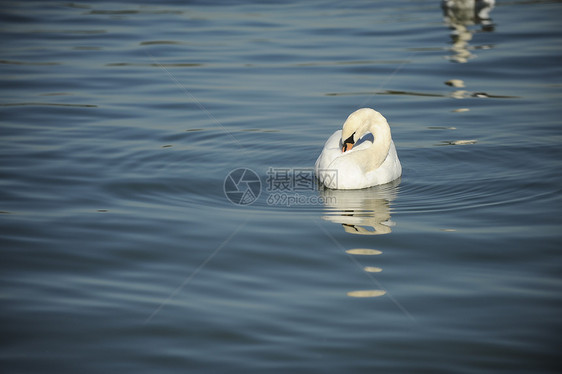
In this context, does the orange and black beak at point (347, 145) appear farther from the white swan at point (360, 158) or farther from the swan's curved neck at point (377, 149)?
the swan's curved neck at point (377, 149)

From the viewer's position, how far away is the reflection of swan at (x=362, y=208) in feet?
24.8

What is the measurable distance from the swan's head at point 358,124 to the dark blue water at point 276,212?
2.12 feet

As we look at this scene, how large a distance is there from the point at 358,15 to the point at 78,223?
46.1 feet

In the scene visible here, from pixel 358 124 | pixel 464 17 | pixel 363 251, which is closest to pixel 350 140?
pixel 358 124

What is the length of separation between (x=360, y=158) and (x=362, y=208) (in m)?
0.75

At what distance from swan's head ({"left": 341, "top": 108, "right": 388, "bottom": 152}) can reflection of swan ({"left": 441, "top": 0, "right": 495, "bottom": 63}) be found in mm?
7348

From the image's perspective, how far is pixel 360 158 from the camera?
28.7ft

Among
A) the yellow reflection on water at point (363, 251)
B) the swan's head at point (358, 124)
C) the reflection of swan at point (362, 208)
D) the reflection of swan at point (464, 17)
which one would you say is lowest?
the reflection of swan at point (362, 208)

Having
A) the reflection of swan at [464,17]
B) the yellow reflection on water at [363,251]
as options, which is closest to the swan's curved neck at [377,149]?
the yellow reflection on water at [363,251]

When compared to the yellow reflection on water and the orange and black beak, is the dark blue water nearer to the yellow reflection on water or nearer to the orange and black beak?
the yellow reflection on water

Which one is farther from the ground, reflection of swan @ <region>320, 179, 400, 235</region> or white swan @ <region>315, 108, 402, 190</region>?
white swan @ <region>315, 108, 402, 190</region>

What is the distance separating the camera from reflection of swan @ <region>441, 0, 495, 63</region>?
53.7ft

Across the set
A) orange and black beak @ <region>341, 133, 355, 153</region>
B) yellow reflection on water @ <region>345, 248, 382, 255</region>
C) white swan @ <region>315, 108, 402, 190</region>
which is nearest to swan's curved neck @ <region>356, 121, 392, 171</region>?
white swan @ <region>315, 108, 402, 190</region>

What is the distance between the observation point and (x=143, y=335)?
5.52 meters
